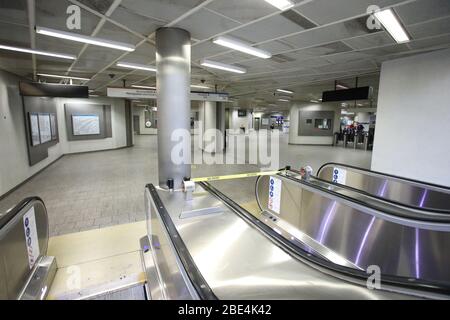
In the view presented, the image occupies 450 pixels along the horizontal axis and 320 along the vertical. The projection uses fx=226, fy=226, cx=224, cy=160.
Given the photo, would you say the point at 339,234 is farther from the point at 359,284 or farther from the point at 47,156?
the point at 47,156

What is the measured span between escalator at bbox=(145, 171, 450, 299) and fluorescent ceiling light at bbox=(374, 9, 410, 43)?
89.0 inches

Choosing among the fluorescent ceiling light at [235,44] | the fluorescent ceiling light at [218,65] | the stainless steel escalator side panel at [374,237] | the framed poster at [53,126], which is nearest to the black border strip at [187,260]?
the stainless steel escalator side panel at [374,237]

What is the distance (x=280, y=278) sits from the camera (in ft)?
4.40

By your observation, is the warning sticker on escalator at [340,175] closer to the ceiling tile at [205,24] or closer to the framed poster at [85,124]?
the ceiling tile at [205,24]

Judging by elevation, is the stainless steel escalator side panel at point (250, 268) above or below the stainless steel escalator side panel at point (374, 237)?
above

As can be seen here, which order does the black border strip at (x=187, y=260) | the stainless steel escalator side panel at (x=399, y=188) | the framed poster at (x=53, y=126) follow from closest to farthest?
the black border strip at (x=187, y=260) < the stainless steel escalator side panel at (x=399, y=188) < the framed poster at (x=53, y=126)

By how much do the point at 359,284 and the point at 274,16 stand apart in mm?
3055

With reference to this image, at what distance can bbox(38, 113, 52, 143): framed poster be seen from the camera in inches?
285

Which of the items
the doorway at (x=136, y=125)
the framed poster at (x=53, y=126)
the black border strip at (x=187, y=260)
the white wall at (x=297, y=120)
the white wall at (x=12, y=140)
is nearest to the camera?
the black border strip at (x=187, y=260)

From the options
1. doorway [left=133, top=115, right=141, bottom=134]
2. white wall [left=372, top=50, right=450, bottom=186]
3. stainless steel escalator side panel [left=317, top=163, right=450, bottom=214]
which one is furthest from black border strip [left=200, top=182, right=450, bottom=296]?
doorway [left=133, top=115, right=141, bottom=134]

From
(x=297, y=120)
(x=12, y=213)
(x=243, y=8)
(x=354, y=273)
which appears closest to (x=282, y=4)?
(x=243, y=8)

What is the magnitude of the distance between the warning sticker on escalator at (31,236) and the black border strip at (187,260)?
1.23 metres

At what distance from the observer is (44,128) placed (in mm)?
7586

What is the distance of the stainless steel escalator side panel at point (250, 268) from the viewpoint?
1.23m
